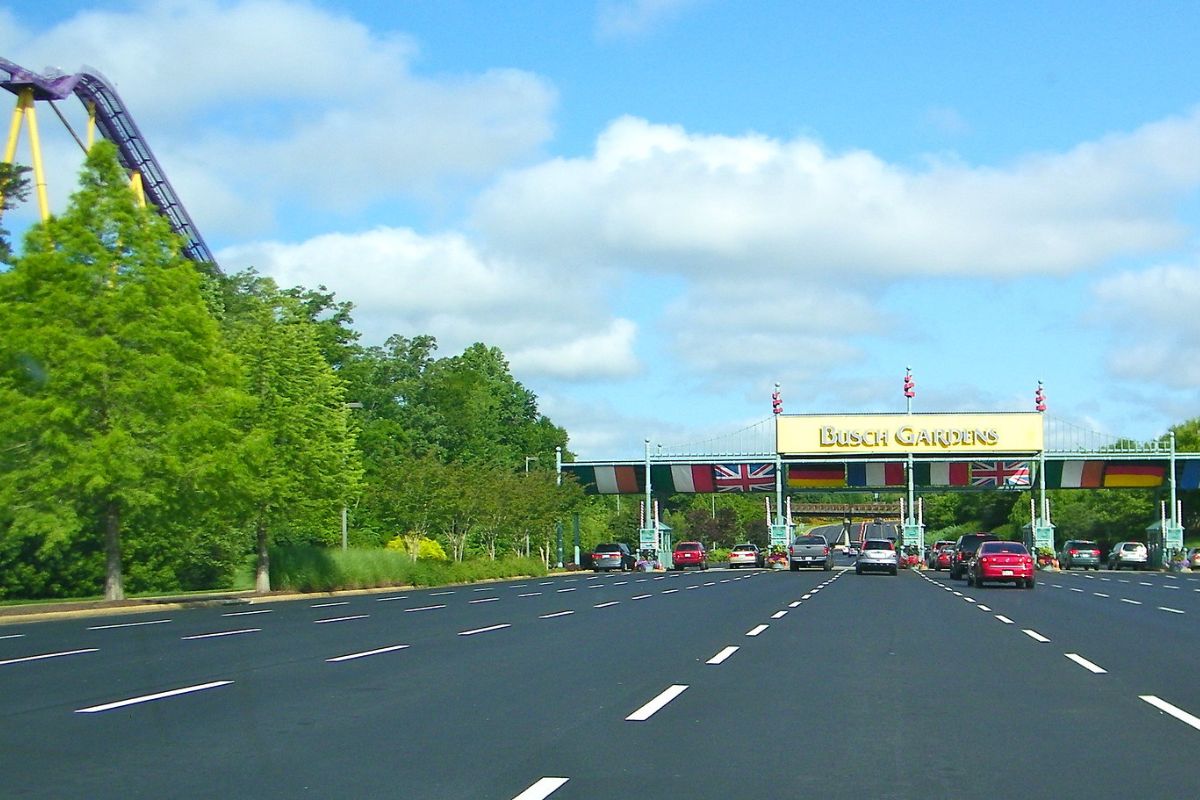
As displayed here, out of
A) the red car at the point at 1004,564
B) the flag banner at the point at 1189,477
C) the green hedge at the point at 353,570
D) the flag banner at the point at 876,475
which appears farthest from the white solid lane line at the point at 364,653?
the flag banner at the point at 1189,477

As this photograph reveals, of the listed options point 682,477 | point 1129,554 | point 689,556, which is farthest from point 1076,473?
point 689,556

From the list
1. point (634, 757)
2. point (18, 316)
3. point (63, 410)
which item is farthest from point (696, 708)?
point (18, 316)

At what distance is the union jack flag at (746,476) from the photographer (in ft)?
281

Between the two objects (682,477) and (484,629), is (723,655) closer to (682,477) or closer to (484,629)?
(484,629)

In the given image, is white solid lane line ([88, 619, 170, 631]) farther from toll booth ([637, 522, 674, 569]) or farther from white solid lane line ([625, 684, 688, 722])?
toll booth ([637, 522, 674, 569])

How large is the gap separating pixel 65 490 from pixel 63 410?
2.63 m

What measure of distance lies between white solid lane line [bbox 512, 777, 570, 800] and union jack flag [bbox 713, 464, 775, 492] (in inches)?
3037

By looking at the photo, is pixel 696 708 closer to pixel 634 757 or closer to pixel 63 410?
pixel 634 757

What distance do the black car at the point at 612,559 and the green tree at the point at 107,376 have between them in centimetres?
4460

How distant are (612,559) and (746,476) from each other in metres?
11.5

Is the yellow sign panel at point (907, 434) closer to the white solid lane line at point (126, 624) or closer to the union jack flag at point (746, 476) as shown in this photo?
the union jack flag at point (746, 476)

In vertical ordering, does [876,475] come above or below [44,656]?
above

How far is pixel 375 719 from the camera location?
11562 millimetres

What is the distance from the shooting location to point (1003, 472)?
83438 millimetres
